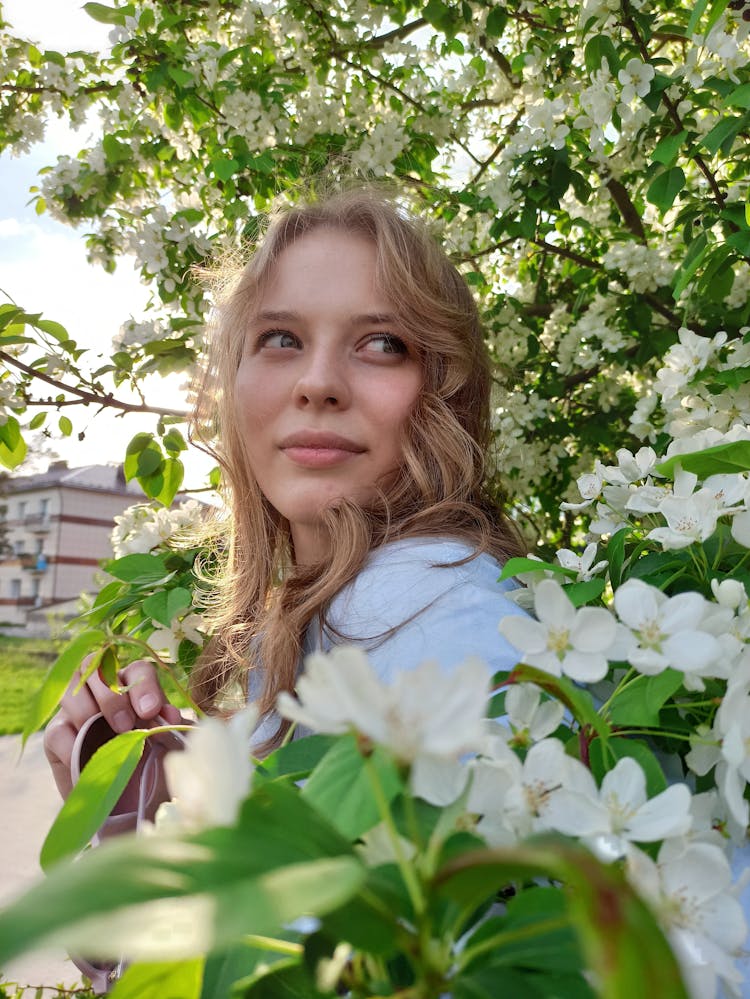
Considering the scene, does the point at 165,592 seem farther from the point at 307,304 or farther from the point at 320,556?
the point at 307,304

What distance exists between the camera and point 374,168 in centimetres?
249

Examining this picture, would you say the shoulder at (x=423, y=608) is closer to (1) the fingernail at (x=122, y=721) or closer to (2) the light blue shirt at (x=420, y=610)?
(2) the light blue shirt at (x=420, y=610)

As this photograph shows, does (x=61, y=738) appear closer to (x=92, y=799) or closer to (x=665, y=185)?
(x=92, y=799)

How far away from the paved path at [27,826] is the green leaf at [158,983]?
212cm

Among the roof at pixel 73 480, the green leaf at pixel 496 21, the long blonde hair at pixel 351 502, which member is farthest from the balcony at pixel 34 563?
the long blonde hair at pixel 351 502

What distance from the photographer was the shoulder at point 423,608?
29.2 inches

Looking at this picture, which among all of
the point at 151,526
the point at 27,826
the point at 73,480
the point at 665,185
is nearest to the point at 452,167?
the point at 665,185

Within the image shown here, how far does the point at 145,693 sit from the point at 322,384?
0.52m

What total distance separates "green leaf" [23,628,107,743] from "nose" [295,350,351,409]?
722mm

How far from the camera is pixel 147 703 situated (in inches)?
41.2

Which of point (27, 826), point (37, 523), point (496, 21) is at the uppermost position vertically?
point (496, 21)

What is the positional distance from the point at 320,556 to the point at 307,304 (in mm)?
416

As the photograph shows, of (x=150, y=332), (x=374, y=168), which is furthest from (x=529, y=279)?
(x=150, y=332)

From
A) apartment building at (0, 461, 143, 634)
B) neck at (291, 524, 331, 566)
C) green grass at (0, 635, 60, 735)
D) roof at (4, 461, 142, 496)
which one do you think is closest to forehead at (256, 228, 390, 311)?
neck at (291, 524, 331, 566)
